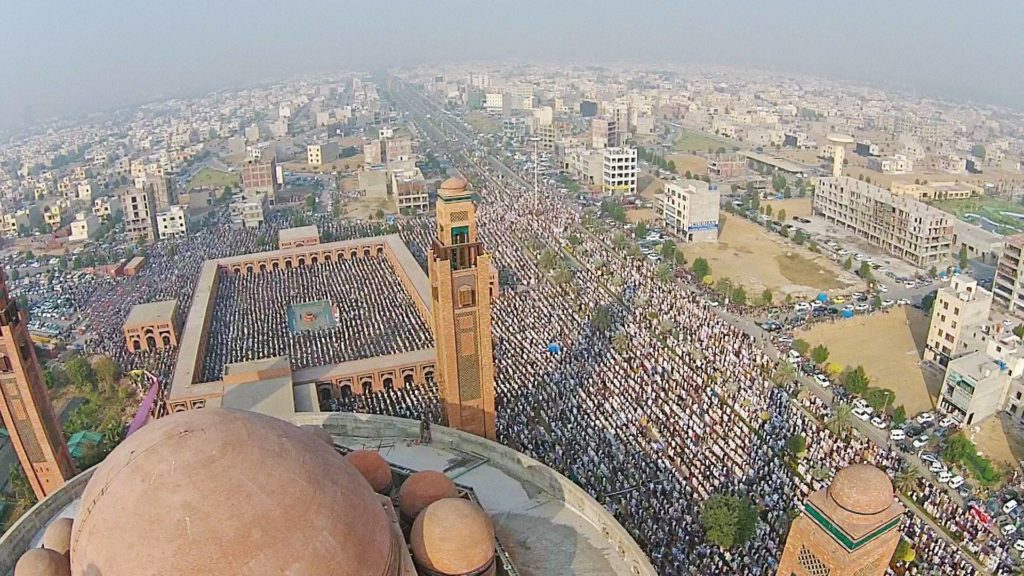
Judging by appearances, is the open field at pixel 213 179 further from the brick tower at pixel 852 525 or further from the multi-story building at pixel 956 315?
the brick tower at pixel 852 525

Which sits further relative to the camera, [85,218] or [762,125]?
[762,125]

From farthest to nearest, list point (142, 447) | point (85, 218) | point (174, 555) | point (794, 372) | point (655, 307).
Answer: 1. point (85, 218)
2. point (655, 307)
3. point (794, 372)
4. point (142, 447)
5. point (174, 555)

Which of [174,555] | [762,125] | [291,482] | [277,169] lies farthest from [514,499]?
[762,125]

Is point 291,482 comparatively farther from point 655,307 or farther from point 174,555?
point 655,307

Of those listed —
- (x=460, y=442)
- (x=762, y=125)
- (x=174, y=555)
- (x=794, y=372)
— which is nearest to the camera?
(x=174, y=555)

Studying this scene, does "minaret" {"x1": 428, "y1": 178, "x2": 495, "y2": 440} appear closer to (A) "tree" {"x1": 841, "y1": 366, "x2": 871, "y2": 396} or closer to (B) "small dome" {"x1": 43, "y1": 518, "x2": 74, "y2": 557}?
(B) "small dome" {"x1": 43, "y1": 518, "x2": 74, "y2": 557}

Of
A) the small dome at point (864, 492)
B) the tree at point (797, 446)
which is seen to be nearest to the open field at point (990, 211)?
the tree at point (797, 446)

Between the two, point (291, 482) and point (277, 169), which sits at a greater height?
point (291, 482)
